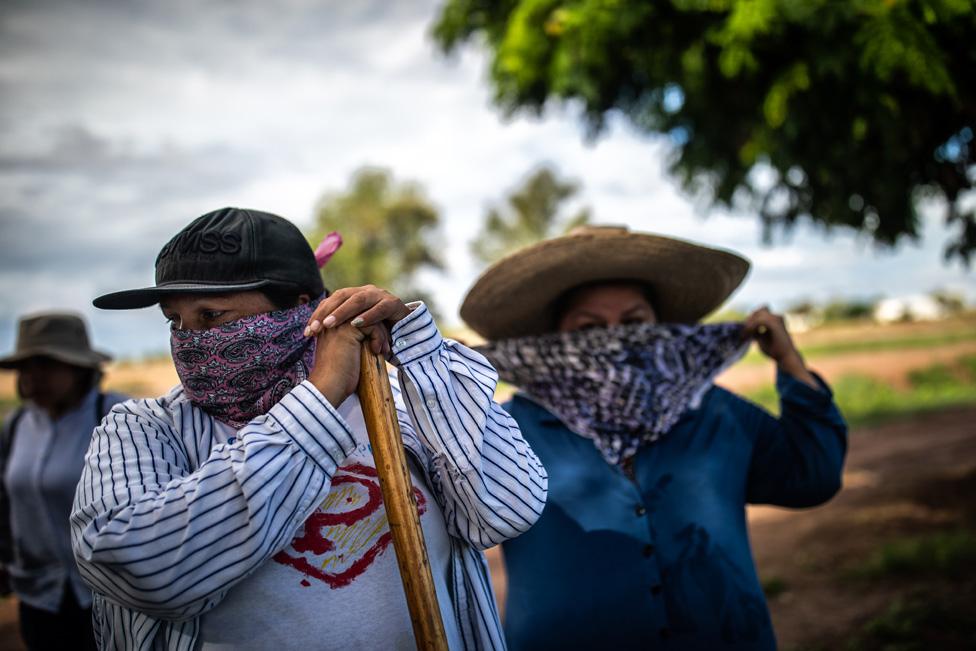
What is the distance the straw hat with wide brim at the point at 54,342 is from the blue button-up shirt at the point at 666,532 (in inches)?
112

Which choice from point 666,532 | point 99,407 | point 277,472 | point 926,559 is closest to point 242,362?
point 277,472

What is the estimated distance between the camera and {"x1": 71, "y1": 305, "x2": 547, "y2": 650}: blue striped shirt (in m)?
1.38

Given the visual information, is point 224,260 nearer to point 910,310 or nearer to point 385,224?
point 385,224

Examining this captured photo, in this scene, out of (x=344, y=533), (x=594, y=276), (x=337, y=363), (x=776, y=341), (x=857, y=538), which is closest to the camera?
(x=337, y=363)

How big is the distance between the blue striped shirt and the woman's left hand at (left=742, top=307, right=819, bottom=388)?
1.38 meters

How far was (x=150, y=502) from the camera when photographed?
55.2 inches

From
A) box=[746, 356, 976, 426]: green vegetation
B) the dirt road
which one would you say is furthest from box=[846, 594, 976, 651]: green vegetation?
box=[746, 356, 976, 426]: green vegetation

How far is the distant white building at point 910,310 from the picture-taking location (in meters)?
44.9

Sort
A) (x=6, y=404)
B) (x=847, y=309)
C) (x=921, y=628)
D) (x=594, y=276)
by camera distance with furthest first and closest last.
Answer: (x=847, y=309), (x=6, y=404), (x=921, y=628), (x=594, y=276)

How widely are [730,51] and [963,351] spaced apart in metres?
27.2

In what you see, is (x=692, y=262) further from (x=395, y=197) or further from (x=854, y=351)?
(x=395, y=197)

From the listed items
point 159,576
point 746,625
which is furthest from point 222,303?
point 746,625

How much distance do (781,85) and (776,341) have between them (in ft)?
6.14

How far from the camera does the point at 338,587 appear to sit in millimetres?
1602
